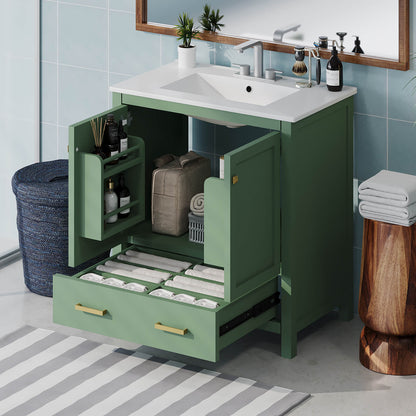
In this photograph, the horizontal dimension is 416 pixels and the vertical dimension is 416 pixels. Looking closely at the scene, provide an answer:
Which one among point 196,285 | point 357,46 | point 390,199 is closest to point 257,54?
point 357,46

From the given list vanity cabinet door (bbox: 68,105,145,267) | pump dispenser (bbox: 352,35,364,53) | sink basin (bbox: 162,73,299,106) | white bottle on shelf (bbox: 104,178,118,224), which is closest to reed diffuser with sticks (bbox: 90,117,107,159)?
vanity cabinet door (bbox: 68,105,145,267)

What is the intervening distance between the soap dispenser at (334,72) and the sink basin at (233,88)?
5.5 inches

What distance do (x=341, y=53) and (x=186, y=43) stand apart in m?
0.67

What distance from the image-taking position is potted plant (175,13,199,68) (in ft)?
15.2

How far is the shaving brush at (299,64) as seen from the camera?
4.39 m

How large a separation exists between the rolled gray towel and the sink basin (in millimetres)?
397

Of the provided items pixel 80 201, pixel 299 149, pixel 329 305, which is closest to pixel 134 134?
pixel 80 201

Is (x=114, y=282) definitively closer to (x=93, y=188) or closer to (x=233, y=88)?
(x=93, y=188)

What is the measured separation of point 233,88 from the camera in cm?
453

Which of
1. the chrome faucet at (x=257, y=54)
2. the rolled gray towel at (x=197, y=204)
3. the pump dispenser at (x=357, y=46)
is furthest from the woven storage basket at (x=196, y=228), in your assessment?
the pump dispenser at (x=357, y=46)

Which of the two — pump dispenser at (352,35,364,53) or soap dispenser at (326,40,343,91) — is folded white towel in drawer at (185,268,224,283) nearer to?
soap dispenser at (326,40,343,91)

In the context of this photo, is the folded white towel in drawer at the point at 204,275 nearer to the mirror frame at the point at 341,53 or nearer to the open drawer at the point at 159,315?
the open drawer at the point at 159,315

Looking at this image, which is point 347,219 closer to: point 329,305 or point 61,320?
point 329,305

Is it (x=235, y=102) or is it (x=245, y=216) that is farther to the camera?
(x=235, y=102)
